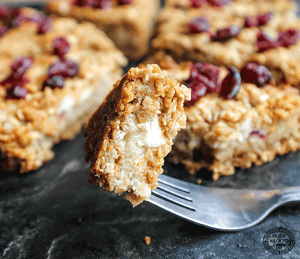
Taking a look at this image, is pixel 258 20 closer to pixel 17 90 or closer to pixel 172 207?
pixel 172 207

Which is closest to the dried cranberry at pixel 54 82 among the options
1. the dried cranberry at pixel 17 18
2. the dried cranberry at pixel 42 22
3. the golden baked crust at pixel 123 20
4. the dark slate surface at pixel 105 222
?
the dark slate surface at pixel 105 222

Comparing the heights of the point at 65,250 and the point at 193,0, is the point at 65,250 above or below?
below

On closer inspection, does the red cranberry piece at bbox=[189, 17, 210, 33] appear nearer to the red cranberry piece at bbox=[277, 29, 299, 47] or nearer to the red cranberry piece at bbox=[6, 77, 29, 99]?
the red cranberry piece at bbox=[277, 29, 299, 47]

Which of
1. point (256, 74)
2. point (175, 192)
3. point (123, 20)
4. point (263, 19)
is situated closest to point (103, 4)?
point (123, 20)

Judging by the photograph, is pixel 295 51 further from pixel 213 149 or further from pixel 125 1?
pixel 125 1

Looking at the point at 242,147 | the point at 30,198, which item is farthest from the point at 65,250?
the point at 242,147

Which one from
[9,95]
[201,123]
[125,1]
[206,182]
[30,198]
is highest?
[125,1]
